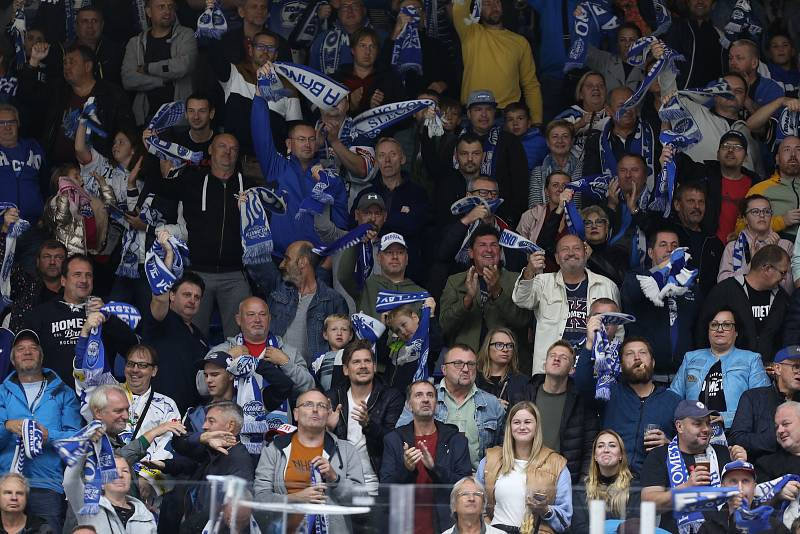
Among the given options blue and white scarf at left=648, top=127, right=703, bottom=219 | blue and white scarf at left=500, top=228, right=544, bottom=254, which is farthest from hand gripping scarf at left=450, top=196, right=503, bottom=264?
blue and white scarf at left=648, top=127, right=703, bottom=219

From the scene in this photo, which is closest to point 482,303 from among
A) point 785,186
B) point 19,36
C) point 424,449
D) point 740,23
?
point 424,449

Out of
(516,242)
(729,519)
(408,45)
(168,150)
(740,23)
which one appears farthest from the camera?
(740,23)

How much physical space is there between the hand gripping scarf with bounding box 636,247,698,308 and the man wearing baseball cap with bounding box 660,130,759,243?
136 cm

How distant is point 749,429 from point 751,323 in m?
1.22

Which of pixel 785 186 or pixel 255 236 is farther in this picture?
pixel 785 186

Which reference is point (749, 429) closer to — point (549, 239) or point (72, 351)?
point (549, 239)

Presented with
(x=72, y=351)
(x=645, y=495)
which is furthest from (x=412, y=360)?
(x=645, y=495)

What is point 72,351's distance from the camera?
42.5 feet

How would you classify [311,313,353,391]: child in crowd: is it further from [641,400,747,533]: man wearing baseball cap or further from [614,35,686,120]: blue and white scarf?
[614,35,686,120]: blue and white scarf

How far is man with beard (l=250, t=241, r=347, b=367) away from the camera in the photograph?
44.2ft

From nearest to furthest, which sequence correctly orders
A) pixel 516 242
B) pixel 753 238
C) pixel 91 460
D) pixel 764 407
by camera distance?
→ 1. pixel 91 460
2. pixel 764 407
3. pixel 516 242
4. pixel 753 238

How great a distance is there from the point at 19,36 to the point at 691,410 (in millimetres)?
7152

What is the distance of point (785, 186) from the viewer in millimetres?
14242

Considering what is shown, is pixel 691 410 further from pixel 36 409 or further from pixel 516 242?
pixel 36 409
